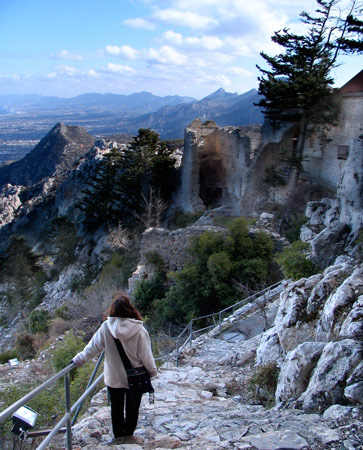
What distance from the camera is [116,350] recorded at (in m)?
3.26

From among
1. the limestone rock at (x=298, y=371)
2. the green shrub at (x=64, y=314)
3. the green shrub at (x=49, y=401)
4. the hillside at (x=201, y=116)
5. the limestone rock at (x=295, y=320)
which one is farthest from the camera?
the hillside at (x=201, y=116)

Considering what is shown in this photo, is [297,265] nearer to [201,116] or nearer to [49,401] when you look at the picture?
[49,401]

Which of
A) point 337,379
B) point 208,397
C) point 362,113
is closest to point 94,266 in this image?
point 362,113

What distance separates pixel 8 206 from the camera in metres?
44.3

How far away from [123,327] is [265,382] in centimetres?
278

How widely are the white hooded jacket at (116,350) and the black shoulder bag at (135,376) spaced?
0.10 feet

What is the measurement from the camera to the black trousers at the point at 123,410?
3.37m

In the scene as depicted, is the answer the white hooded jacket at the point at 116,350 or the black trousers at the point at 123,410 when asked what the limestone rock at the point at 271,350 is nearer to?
the black trousers at the point at 123,410

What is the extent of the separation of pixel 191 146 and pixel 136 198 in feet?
18.6

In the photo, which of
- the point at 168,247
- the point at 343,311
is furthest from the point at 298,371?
the point at 168,247

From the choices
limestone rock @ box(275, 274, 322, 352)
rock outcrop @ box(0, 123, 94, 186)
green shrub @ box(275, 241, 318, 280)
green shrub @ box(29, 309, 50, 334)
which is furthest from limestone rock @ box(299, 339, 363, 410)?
rock outcrop @ box(0, 123, 94, 186)

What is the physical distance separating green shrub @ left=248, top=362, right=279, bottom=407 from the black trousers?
6.82 feet

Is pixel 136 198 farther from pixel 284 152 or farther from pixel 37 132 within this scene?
pixel 37 132

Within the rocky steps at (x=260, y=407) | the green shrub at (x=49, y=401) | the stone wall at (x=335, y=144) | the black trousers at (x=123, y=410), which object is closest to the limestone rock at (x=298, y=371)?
the rocky steps at (x=260, y=407)
